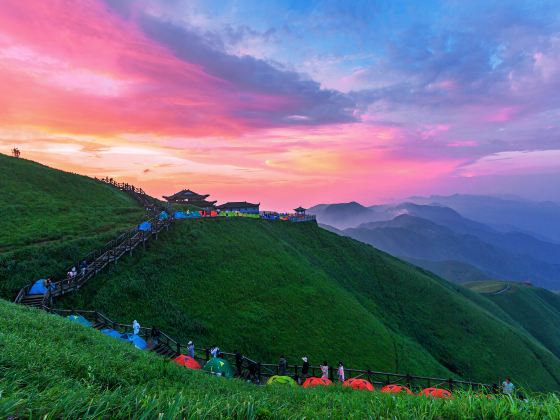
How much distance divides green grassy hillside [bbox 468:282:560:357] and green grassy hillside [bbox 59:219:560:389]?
40.7 metres

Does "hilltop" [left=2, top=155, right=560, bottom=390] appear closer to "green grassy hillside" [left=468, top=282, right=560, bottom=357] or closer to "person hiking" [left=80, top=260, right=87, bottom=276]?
"person hiking" [left=80, top=260, right=87, bottom=276]

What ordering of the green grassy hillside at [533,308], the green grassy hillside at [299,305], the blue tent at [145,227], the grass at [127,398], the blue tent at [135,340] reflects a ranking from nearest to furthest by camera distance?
1. the grass at [127,398]
2. the blue tent at [135,340]
3. the green grassy hillside at [299,305]
4. the blue tent at [145,227]
5. the green grassy hillside at [533,308]

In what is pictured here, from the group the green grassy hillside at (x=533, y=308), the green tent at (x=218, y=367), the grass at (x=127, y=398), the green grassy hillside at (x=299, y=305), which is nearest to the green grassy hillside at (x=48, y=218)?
the green grassy hillside at (x=299, y=305)

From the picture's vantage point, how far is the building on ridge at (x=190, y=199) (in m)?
86.3

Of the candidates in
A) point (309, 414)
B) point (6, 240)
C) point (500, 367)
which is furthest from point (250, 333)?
point (500, 367)

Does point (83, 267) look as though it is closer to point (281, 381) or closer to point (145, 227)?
point (145, 227)

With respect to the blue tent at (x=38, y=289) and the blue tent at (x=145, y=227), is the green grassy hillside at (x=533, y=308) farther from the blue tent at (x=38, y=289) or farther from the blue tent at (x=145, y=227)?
the blue tent at (x=38, y=289)

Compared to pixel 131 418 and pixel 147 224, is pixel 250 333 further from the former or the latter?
pixel 131 418

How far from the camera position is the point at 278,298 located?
4081 cm

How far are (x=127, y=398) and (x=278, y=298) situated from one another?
122 ft

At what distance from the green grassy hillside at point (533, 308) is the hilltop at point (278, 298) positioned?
4133cm

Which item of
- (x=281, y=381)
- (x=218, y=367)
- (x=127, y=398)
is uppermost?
(x=127, y=398)

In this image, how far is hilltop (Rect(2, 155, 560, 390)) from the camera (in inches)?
1266

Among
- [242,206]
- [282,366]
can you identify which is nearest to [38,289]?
[282,366]
